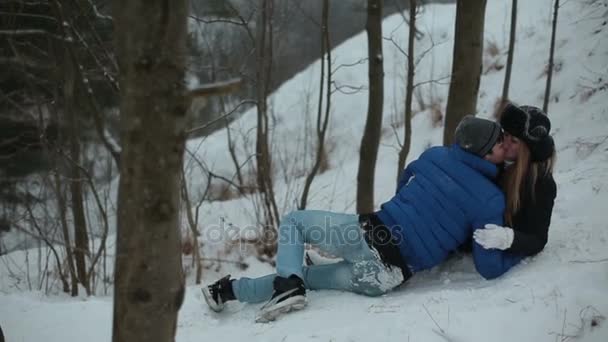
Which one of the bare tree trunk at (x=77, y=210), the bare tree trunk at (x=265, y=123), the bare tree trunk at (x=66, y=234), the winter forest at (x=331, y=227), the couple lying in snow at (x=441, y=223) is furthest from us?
the bare tree trunk at (x=265, y=123)

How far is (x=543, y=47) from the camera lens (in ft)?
26.8

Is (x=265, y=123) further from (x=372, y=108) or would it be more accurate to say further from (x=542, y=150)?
→ (x=542, y=150)

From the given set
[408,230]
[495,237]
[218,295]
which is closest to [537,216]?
[495,237]

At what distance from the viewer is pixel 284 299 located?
2742 mm

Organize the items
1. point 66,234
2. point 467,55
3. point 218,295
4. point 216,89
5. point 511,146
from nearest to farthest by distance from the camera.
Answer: point 216,89 → point 511,146 → point 218,295 → point 467,55 → point 66,234

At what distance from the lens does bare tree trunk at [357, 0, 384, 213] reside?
14.6ft

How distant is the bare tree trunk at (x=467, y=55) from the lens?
3.87 meters

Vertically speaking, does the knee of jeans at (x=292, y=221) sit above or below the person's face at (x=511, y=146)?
below

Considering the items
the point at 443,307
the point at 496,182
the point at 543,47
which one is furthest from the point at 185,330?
the point at 543,47

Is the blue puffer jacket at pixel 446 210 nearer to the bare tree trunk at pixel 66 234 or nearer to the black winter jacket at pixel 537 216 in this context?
the black winter jacket at pixel 537 216

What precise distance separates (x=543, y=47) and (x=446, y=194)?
20.6ft

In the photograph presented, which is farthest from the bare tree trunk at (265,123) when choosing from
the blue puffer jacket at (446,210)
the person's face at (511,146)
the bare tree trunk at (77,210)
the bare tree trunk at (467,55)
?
the person's face at (511,146)

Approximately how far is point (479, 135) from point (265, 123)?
237 cm
